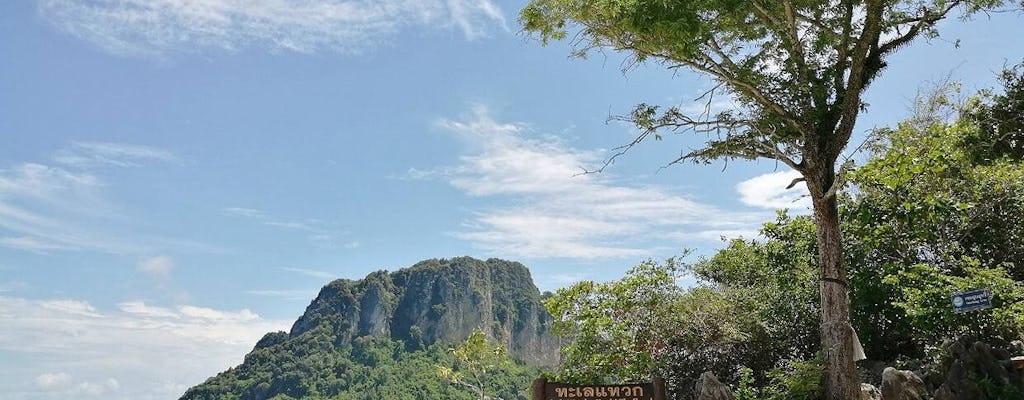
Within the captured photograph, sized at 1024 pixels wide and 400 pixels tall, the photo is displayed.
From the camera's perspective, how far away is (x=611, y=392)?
671cm

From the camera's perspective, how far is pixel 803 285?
34.1 feet

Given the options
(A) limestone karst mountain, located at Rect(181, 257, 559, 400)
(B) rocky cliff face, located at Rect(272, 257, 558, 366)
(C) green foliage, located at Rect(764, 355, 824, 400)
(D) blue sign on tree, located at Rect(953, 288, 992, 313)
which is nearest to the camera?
(D) blue sign on tree, located at Rect(953, 288, 992, 313)

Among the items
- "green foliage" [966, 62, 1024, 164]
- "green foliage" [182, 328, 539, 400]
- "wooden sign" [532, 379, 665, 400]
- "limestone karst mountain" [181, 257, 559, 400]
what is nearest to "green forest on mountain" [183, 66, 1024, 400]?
"green foliage" [966, 62, 1024, 164]

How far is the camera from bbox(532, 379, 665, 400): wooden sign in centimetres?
668

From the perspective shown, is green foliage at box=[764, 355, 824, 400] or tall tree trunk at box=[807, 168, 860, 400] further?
green foliage at box=[764, 355, 824, 400]

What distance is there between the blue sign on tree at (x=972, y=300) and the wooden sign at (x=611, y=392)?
280 centimetres

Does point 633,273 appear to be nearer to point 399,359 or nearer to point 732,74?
point 732,74

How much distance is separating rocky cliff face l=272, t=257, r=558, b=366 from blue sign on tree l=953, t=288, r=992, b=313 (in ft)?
219

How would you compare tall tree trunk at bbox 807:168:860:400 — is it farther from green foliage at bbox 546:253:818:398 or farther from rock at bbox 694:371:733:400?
green foliage at bbox 546:253:818:398

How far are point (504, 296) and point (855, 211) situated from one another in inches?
2834

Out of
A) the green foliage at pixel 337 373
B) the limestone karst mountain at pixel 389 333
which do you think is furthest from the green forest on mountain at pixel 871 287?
the limestone karst mountain at pixel 389 333

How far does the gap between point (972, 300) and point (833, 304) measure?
1160 mm

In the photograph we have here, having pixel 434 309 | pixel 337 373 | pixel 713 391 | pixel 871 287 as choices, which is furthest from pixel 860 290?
pixel 434 309

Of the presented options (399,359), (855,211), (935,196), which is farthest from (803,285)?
(399,359)
